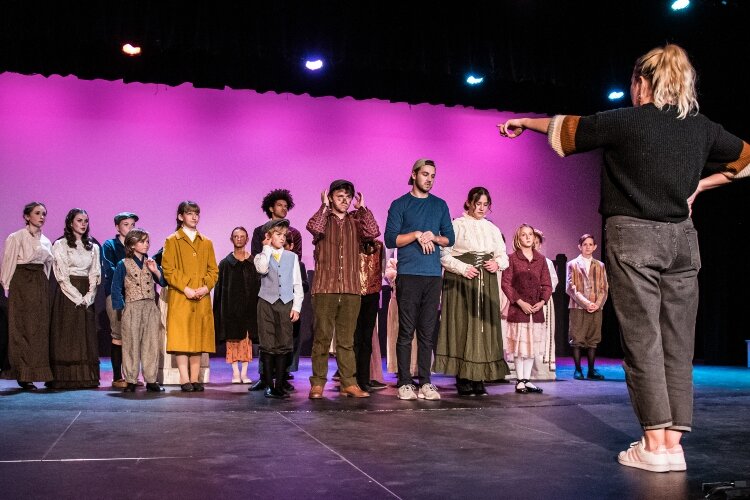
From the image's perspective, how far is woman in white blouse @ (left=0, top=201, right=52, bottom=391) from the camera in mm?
5691

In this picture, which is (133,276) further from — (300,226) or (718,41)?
(718,41)

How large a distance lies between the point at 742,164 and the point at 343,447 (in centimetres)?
189

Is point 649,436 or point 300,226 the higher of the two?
point 300,226

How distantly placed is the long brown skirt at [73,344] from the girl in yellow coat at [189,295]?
2.52 feet

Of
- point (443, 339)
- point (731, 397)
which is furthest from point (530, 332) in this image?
point (731, 397)

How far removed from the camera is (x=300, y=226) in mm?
9141

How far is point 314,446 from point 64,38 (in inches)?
193

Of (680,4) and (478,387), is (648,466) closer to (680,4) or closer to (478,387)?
(478,387)

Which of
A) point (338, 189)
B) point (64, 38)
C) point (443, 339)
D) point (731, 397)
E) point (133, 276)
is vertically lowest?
point (731, 397)

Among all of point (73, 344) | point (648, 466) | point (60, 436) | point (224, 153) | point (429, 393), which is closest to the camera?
point (648, 466)

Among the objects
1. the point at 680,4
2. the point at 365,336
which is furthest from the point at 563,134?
the point at 680,4

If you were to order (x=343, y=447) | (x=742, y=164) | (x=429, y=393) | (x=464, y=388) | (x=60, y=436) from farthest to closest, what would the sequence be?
(x=464, y=388) → (x=429, y=393) → (x=60, y=436) → (x=343, y=447) → (x=742, y=164)

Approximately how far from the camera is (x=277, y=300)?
5457 mm

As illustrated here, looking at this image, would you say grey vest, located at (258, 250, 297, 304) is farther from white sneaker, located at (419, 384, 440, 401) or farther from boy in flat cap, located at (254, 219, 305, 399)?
white sneaker, located at (419, 384, 440, 401)
